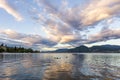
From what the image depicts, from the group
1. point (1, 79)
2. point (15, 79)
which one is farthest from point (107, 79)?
point (1, 79)

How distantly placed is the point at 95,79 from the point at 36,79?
12529 millimetres

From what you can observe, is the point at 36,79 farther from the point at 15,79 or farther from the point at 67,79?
the point at 67,79

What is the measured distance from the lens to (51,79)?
36844 millimetres

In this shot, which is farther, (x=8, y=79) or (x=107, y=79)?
(x=107, y=79)

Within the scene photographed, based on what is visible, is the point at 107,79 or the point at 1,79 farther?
the point at 107,79

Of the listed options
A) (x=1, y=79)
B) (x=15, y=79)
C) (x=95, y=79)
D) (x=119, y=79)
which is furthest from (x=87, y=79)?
(x=1, y=79)

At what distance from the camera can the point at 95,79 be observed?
37.9 metres

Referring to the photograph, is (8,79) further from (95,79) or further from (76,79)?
(95,79)

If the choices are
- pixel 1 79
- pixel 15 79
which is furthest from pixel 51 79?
pixel 1 79

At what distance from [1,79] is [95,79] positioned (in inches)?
761

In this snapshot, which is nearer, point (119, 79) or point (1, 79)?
point (1, 79)

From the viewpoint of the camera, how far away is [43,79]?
3678cm

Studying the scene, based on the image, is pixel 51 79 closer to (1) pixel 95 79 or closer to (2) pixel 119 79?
(1) pixel 95 79

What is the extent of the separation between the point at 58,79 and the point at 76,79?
391 centimetres
